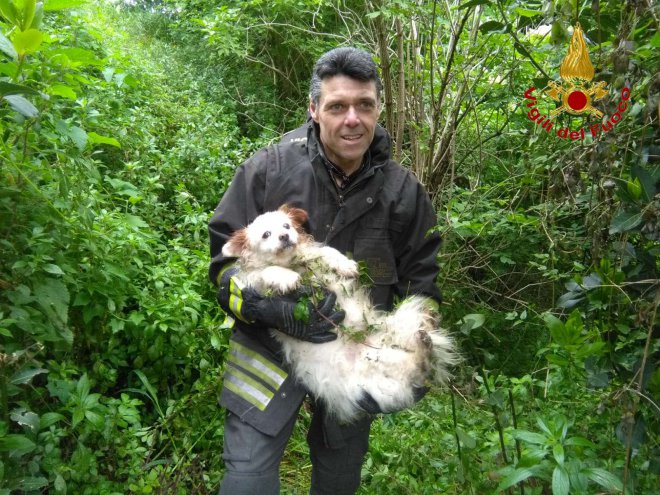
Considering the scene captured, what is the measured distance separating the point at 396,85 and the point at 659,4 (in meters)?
3.65

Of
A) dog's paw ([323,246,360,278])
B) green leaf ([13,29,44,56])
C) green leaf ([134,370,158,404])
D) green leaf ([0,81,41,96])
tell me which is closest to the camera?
green leaf ([0,81,41,96])

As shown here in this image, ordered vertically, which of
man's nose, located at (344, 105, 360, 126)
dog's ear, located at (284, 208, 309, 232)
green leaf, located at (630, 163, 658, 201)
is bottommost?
dog's ear, located at (284, 208, 309, 232)

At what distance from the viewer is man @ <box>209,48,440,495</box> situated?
2648 mm

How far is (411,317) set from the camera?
275cm

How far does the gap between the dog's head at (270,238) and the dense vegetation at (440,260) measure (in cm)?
86

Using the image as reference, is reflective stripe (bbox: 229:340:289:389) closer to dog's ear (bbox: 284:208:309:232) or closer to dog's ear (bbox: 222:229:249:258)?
dog's ear (bbox: 222:229:249:258)

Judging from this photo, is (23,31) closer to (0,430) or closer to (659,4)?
(0,430)

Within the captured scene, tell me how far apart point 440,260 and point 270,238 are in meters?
2.36

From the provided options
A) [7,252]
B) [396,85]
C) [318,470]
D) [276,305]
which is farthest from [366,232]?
[396,85]

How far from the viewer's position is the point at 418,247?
3.07 m

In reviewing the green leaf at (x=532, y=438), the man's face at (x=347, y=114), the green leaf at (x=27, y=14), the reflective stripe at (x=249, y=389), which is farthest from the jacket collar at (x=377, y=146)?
the green leaf at (x=532, y=438)

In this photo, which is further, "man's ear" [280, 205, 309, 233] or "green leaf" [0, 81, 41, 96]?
"man's ear" [280, 205, 309, 233]

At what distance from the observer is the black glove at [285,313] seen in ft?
8.45

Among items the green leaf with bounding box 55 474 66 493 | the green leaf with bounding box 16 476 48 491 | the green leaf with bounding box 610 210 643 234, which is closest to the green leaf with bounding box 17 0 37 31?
the green leaf with bounding box 16 476 48 491
